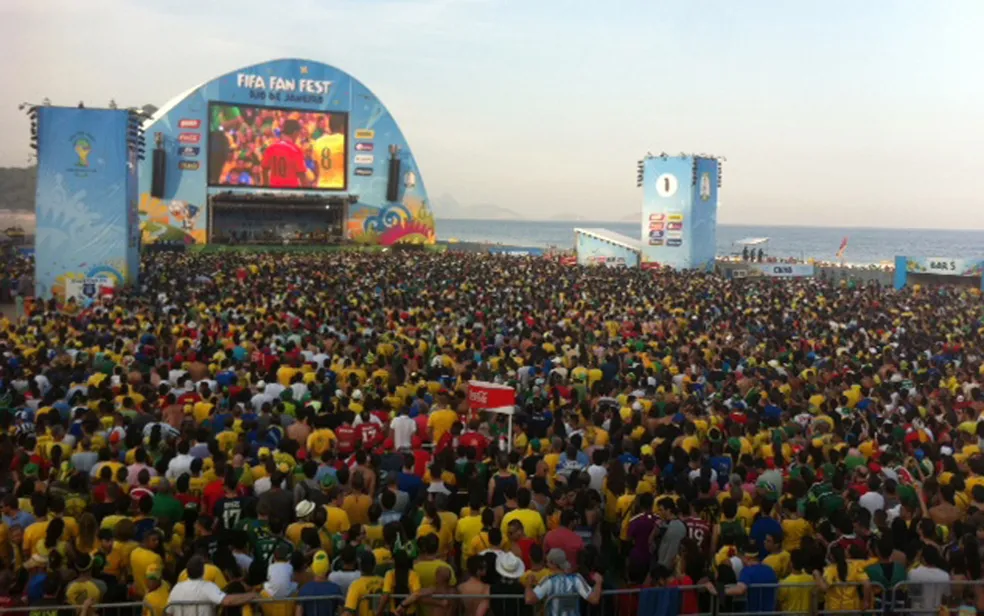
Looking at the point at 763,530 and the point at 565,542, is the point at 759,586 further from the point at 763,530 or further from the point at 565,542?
the point at 565,542

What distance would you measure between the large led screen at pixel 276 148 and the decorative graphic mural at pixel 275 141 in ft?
0.18

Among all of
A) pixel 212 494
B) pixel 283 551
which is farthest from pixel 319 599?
pixel 212 494

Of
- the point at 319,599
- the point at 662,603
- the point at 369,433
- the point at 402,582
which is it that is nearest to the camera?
the point at 319,599

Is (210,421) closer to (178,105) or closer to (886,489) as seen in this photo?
(886,489)

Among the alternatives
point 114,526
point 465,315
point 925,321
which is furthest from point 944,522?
point 925,321

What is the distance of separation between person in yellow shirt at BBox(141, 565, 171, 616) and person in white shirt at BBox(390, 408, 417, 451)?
4.31m

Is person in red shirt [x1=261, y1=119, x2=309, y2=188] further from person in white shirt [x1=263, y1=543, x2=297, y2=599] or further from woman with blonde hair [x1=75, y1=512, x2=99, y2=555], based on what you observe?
person in white shirt [x1=263, y1=543, x2=297, y2=599]

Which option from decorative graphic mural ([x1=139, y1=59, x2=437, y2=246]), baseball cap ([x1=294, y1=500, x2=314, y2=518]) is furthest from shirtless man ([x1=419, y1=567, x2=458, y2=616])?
decorative graphic mural ([x1=139, y1=59, x2=437, y2=246])

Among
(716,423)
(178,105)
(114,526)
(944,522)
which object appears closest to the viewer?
(114,526)

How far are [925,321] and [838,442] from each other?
12.9 m

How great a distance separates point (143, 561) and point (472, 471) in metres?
3.19

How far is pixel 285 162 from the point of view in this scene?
51781 millimetres

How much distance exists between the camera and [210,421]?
35.7ft

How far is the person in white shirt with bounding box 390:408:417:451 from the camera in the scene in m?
10.6
